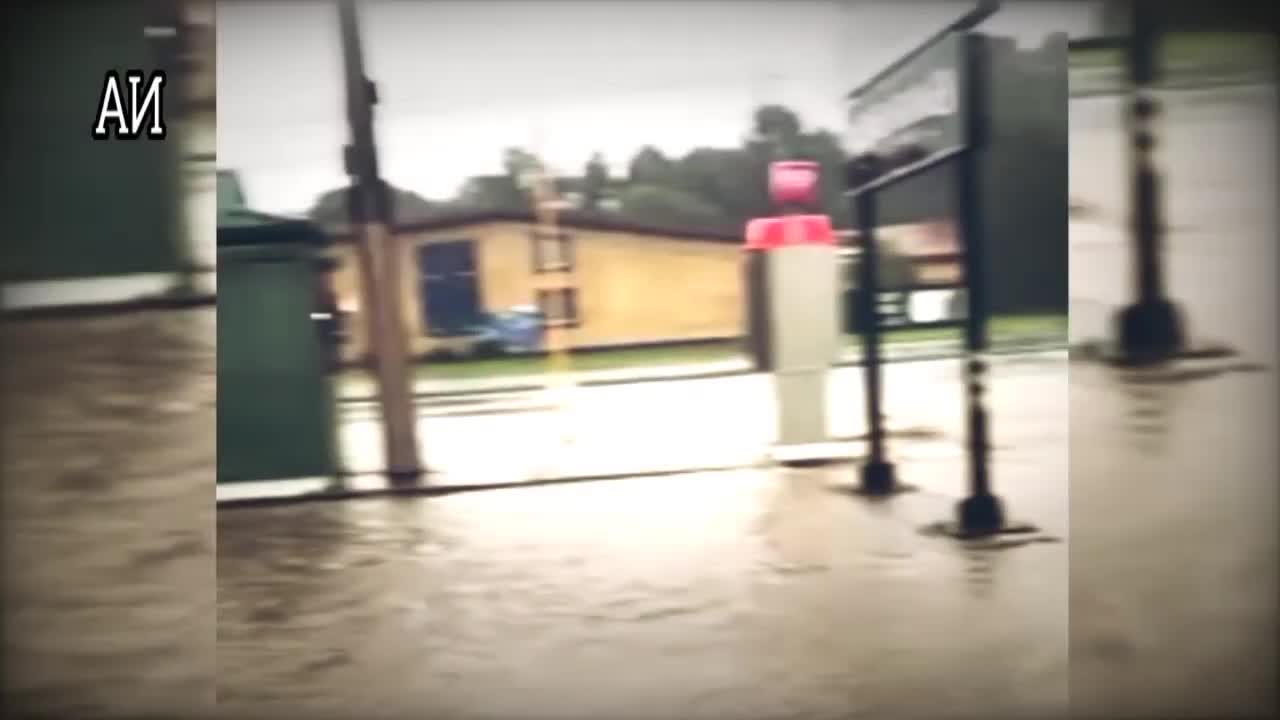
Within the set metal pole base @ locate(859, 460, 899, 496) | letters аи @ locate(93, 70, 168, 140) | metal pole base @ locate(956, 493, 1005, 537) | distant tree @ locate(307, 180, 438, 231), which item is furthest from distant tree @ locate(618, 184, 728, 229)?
letters аи @ locate(93, 70, 168, 140)

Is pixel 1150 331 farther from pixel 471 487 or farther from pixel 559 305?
pixel 471 487

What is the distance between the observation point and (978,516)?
1793 mm

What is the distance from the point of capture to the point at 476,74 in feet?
5.71

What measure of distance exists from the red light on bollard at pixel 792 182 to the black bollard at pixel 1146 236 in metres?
0.56

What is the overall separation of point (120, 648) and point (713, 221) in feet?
3.96

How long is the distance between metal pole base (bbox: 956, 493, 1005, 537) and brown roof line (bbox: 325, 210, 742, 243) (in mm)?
595

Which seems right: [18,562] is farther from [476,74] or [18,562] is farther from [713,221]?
[713,221]

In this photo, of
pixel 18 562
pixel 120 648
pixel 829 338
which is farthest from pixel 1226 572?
pixel 18 562

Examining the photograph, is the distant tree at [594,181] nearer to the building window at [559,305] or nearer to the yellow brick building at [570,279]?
the yellow brick building at [570,279]

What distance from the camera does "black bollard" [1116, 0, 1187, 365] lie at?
1.79m

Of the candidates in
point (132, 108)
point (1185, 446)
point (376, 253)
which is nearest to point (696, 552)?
point (376, 253)

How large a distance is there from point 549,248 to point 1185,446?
1.14m

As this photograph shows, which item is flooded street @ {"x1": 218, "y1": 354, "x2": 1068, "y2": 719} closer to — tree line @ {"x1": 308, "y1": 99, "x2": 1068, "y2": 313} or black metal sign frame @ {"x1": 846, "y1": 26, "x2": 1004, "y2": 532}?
black metal sign frame @ {"x1": 846, "y1": 26, "x2": 1004, "y2": 532}

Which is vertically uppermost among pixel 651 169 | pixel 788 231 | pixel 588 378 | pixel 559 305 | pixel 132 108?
pixel 132 108
